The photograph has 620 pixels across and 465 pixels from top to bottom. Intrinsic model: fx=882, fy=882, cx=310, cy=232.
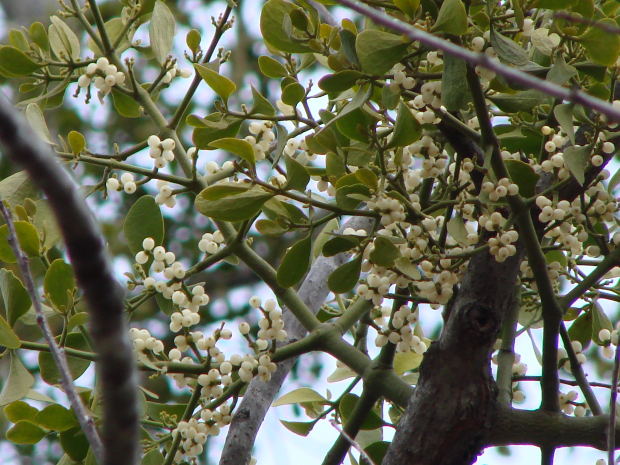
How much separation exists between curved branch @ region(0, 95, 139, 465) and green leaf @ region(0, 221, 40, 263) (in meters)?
0.63

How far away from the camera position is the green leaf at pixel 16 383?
3.19ft

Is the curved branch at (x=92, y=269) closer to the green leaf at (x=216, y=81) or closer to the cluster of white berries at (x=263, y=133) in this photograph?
the green leaf at (x=216, y=81)

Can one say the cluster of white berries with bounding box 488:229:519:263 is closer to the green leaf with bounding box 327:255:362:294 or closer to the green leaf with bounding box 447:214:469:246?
the green leaf with bounding box 447:214:469:246

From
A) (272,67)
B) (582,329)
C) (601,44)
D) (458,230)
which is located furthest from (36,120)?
(582,329)

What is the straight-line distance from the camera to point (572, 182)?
3.07 ft

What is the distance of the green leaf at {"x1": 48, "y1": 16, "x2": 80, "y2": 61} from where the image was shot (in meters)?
1.04

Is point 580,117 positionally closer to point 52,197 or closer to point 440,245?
point 440,245

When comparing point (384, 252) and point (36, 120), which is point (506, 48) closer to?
point (384, 252)

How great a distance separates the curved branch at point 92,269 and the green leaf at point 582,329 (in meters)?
0.83

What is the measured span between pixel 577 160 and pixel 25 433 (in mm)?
666

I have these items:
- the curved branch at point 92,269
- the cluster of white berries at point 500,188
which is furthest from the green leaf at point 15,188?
the curved branch at point 92,269

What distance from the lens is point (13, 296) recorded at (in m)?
0.98

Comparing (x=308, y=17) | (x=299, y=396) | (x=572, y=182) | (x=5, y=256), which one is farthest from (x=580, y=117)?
(x=5, y=256)

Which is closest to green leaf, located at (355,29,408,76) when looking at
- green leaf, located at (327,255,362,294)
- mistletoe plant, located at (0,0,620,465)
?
mistletoe plant, located at (0,0,620,465)
